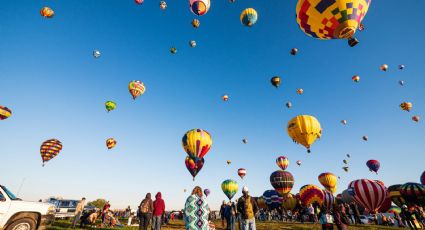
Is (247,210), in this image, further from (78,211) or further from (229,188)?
(229,188)

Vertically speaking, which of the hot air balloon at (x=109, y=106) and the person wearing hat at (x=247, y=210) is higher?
the hot air balloon at (x=109, y=106)

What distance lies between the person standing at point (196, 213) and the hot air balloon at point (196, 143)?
46.9ft

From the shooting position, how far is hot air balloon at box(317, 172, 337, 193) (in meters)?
30.8

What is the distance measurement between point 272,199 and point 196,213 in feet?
108

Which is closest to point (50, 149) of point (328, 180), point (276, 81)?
point (276, 81)

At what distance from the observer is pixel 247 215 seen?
7.94 m

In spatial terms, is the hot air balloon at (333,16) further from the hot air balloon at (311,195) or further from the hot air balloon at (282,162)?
the hot air balloon at (282,162)

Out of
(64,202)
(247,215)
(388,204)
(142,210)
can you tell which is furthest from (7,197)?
(388,204)

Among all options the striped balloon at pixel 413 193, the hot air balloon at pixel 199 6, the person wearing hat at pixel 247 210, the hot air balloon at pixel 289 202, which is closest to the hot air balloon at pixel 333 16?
the hot air balloon at pixel 199 6

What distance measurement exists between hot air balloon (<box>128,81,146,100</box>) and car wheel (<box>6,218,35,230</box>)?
17852mm

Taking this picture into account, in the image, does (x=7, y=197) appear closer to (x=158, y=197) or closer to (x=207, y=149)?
(x=158, y=197)

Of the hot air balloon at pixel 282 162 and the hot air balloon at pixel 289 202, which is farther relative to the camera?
the hot air balloon at pixel 282 162

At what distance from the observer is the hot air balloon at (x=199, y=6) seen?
17875 millimetres

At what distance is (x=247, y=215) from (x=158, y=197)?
152 inches
